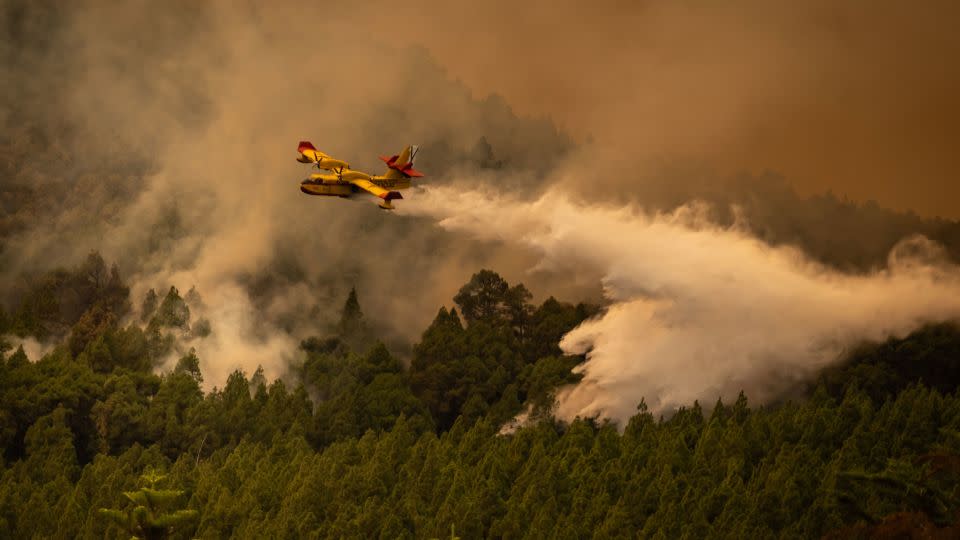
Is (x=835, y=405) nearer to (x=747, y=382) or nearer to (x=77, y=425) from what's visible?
(x=747, y=382)

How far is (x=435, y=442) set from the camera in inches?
5271

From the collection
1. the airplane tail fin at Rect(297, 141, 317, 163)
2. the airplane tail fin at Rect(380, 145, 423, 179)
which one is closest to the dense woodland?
the airplane tail fin at Rect(380, 145, 423, 179)

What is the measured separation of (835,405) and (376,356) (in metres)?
29.8

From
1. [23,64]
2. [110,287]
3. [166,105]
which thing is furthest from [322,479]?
[23,64]

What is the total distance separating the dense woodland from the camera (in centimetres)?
11969

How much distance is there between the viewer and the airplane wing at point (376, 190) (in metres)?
128

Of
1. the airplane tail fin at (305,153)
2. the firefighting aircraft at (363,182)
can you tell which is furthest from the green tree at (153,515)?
the airplane tail fin at (305,153)

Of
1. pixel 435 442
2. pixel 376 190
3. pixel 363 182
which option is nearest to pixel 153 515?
pixel 435 442

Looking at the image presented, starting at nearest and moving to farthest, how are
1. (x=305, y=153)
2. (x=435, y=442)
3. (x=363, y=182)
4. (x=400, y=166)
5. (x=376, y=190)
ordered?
(x=376, y=190)
(x=363, y=182)
(x=400, y=166)
(x=435, y=442)
(x=305, y=153)

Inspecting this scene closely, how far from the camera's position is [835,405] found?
134250mm

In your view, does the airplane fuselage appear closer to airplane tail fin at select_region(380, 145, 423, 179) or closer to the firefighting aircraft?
the firefighting aircraft

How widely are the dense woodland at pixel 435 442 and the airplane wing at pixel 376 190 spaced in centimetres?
1214

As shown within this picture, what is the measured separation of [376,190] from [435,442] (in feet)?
42.2

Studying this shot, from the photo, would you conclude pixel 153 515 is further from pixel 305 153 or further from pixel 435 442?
pixel 305 153
